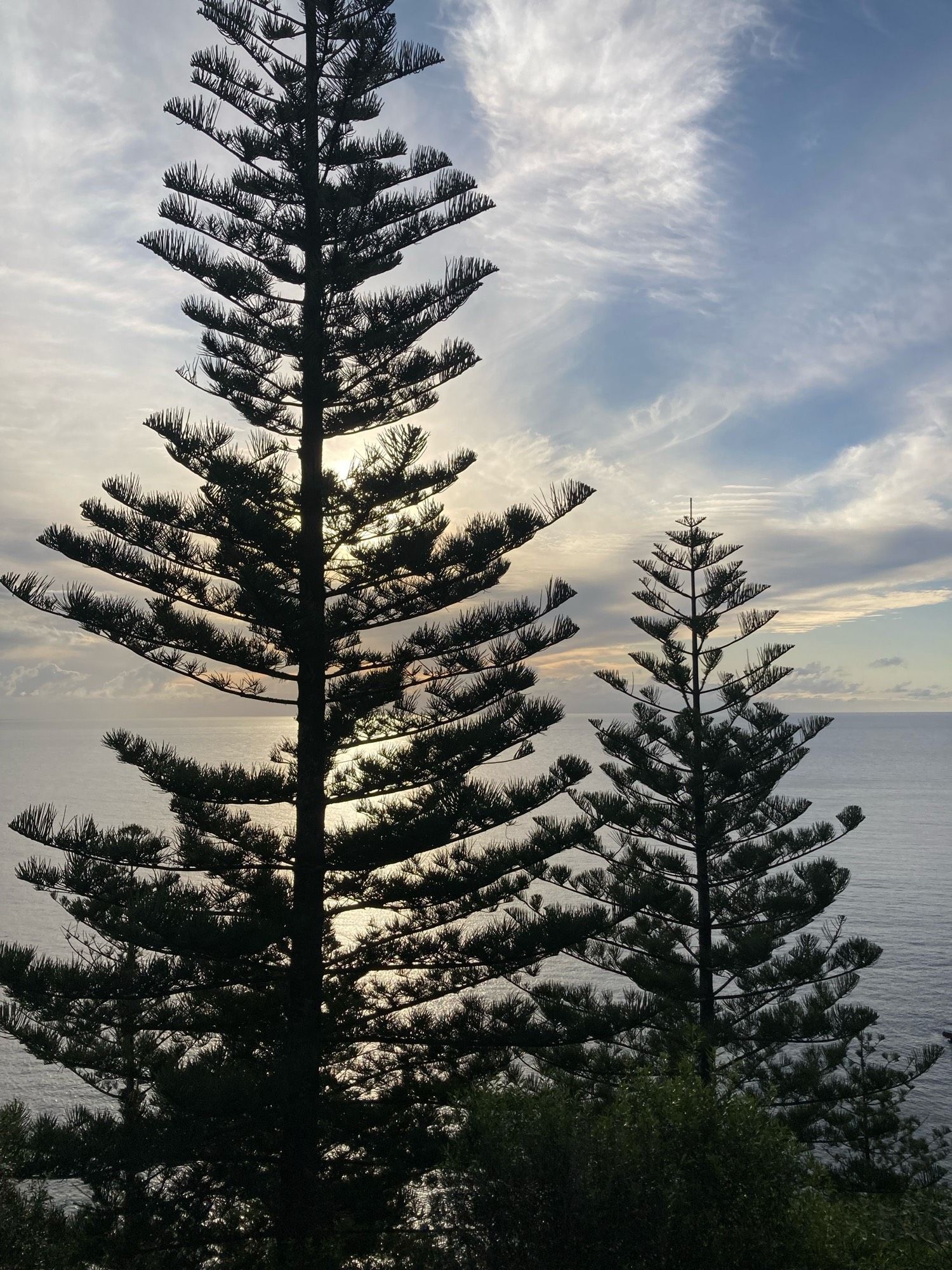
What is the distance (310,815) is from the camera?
765 centimetres

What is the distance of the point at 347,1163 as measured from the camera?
24.5ft

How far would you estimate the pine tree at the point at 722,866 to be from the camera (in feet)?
43.6

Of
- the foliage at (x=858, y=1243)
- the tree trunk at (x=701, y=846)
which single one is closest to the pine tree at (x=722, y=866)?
the tree trunk at (x=701, y=846)

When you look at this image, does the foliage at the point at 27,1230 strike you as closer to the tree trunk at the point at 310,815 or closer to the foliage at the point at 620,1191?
the tree trunk at the point at 310,815

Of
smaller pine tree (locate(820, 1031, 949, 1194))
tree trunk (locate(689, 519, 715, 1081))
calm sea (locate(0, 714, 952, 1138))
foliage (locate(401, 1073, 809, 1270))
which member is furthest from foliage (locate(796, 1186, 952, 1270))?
calm sea (locate(0, 714, 952, 1138))

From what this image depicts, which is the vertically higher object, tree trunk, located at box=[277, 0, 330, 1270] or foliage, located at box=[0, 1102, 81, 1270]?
tree trunk, located at box=[277, 0, 330, 1270]

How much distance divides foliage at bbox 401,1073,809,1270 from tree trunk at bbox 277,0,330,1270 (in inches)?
61.5

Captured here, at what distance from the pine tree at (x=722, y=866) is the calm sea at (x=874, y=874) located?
8148 millimetres

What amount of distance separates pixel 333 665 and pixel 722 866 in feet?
27.6

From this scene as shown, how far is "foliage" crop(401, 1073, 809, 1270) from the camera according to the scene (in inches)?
203

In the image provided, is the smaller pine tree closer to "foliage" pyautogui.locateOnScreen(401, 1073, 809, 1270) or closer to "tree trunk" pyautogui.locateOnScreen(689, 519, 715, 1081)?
"tree trunk" pyautogui.locateOnScreen(689, 519, 715, 1081)

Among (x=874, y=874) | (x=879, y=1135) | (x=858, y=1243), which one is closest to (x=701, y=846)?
(x=879, y=1135)

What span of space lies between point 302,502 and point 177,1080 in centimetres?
484

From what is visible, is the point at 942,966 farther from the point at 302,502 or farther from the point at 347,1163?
the point at 302,502
